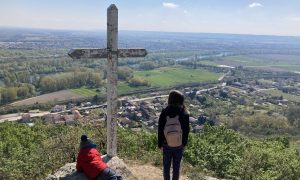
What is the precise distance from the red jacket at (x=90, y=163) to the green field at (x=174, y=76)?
5862 centimetres

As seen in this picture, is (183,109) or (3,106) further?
(3,106)

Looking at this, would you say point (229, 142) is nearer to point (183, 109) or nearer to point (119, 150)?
point (119, 150)

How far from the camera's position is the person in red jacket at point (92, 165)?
4887 mm

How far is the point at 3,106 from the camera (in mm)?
44219

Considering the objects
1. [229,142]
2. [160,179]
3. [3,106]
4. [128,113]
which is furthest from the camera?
[3,106]

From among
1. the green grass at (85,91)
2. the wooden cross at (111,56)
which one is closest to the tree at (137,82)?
the green grass at (85,91)

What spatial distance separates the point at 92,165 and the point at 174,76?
2773 inches

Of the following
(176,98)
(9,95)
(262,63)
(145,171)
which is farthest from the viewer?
(262,63)

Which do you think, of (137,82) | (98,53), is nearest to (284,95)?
(137,82)

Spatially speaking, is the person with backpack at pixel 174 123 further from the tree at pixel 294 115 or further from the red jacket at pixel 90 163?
the tree at pixel 294 115

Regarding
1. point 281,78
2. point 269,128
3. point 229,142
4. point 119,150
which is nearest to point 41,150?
point 119,150

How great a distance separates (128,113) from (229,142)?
27249mm

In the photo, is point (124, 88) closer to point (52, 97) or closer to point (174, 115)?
point (52, 97)

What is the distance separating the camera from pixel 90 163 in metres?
4.97
